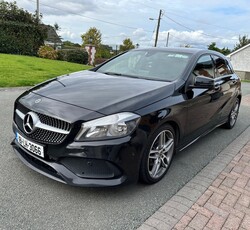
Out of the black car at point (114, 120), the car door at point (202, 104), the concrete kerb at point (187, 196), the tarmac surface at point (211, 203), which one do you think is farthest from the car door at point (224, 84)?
the tarmac surface at point (211, 203)

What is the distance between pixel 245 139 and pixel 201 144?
3.58ft

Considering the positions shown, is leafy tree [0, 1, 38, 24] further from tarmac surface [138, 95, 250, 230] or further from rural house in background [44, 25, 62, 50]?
tarmac surface [138, 95, 250, 230]

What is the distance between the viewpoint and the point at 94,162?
8.41 feet

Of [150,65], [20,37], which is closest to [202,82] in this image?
[150,65]

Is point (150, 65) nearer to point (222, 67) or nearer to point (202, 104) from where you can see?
point (202, 104)

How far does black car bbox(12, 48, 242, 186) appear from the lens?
257 cm

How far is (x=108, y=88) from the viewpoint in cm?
321

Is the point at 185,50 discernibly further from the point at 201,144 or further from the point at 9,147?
the point at 9,147

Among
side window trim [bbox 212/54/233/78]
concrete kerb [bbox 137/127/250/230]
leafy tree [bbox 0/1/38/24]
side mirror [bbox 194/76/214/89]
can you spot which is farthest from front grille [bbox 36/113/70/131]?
leafy tree [bbox 0/1/38/24]

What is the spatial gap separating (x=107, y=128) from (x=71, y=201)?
32.0 inches

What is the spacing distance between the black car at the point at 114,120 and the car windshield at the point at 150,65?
1cm

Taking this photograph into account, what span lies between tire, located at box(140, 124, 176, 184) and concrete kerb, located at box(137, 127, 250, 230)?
32cm

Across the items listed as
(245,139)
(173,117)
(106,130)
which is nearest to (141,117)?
(106,130)

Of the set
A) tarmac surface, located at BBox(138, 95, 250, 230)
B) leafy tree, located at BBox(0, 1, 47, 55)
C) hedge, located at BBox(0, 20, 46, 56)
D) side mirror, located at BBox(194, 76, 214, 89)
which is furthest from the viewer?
leafy tree, located at BBox(0, 1, 47, 55)
